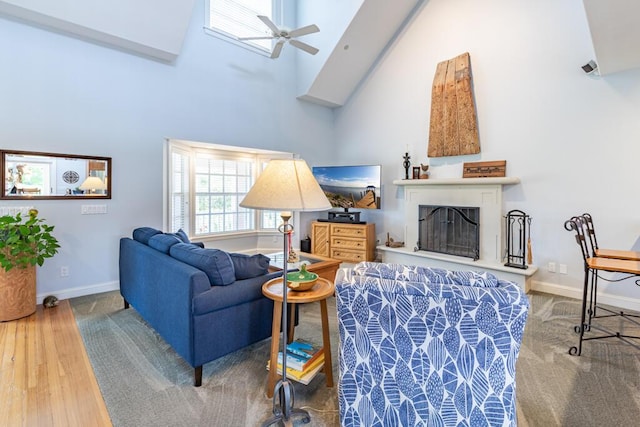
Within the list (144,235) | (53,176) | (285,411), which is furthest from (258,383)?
(53,176)

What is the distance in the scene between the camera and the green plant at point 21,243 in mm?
2887

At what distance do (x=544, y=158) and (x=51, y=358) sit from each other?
5.48 metres

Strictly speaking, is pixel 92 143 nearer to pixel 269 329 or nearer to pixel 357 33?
pixel 269 329

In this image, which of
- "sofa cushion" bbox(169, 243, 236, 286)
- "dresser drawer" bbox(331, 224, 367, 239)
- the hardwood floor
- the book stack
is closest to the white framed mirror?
the hardwood floor

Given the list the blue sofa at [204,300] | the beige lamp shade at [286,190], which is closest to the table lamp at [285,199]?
the beige lamp shade at [286,190]

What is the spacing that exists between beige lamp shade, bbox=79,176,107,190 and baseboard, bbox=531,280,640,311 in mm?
5607

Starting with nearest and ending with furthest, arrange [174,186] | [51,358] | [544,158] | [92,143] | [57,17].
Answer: [51,358] < [57,17] < [92,143] < [544,158] < [174,186]

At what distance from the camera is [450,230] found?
15.6ft

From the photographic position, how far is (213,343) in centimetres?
204

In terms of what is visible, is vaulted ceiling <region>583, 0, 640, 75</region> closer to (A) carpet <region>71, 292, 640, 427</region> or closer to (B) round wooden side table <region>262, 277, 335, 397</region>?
(A) carpet <region>71, 292, 640, 427</region>

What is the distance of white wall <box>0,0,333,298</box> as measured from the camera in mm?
3336

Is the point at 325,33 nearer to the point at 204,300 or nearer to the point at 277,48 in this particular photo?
A: the point at 277,48

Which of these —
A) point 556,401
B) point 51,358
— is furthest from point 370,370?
point 51,358

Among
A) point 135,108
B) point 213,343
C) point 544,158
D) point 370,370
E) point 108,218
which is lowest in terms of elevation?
point 213,343
